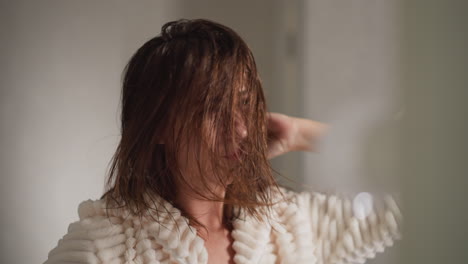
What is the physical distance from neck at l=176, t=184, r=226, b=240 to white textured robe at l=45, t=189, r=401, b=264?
34 mm

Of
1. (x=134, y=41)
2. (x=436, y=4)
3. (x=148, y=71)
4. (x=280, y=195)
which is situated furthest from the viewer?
(x=134, y=41)

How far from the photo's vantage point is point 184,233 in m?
0.57

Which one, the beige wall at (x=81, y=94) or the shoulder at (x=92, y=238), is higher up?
the beige wall at (x=81, y=94)

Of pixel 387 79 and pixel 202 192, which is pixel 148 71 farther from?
pixel 387 79

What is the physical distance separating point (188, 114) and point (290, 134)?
24 centimetres

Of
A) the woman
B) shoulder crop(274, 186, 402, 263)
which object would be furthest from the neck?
shoulder crop(274, 186, 402, 263)

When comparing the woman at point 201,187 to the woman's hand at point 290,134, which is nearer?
the woman at point 201,187

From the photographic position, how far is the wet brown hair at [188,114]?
0.55 m

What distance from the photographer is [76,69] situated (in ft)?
2.41

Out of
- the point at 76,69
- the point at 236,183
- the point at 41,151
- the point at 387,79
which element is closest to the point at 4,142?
the point at 41,151

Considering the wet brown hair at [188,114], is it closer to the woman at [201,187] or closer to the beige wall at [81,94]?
the woman at [201,187]

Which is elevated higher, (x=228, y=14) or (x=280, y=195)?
(x=228, y=14)

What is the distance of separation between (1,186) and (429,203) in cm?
67

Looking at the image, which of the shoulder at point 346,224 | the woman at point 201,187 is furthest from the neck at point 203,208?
the shoulder at point 346,224
